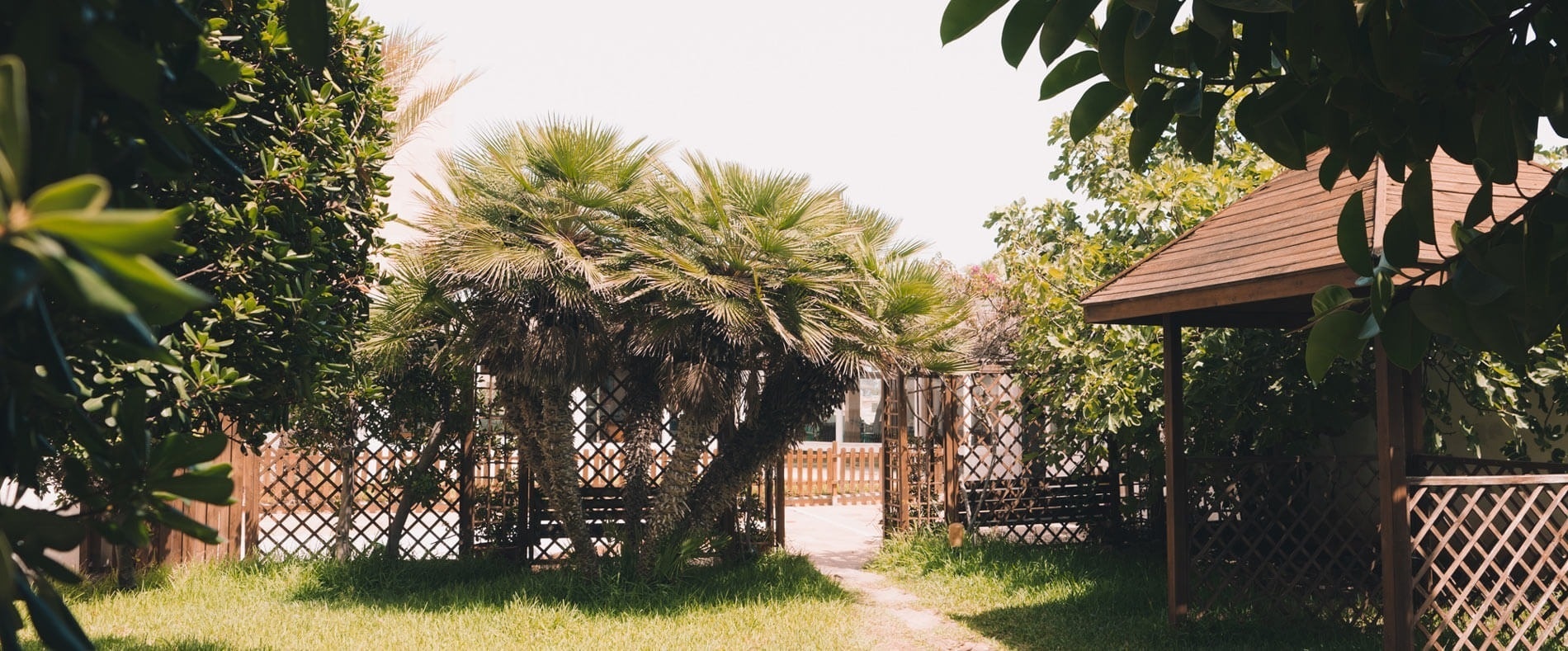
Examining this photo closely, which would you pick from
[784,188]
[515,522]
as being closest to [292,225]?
[784,188]

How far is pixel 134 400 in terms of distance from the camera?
1009 millimetres

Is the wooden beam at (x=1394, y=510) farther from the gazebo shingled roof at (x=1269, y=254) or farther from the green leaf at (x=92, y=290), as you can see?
the green leaf at (x=92, y=290)

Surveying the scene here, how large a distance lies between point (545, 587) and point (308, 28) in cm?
737

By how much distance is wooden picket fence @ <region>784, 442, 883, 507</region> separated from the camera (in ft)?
56.0

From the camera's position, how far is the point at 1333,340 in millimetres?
A: 1679

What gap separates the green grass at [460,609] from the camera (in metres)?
6.38

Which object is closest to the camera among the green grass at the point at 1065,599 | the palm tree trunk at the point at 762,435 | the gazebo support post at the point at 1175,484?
the green grass at the point at 1065,599

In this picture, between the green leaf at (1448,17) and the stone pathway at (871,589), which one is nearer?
the green leaf at (1448,17)

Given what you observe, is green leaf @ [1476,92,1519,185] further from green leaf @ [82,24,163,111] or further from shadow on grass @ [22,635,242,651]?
shadow on grass @ [22,635,242,651]

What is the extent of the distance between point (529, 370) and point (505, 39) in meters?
13.1

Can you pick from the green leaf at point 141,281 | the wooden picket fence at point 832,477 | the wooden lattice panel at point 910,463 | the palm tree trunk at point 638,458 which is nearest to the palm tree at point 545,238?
the palm tree trunk at point 638,458

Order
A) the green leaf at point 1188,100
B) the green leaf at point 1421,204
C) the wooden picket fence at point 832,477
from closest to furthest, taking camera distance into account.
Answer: the green leaf at point 1421,204 → the green leaf at point 1188,100 → the wooden picket fence at point 832,477

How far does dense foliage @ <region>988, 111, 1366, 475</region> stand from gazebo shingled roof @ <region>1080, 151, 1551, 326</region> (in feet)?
2.41

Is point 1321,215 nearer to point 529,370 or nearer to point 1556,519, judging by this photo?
point 1556,519
